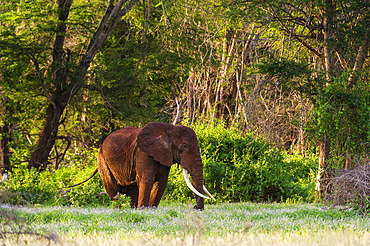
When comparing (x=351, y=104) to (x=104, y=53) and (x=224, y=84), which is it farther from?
(x=104, y=53)

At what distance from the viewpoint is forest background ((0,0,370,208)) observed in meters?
12.3

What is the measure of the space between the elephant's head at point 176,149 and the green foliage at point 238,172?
401 cm

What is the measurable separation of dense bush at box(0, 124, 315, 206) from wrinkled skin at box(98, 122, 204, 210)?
272 cm

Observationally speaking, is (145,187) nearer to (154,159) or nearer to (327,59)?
(154,159)

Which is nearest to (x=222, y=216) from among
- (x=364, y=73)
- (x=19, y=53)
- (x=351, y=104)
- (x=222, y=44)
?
(x=351, y=104)

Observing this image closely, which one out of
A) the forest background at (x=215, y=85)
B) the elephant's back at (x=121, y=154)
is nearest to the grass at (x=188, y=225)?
the elephant's back at (x=121, y=154)

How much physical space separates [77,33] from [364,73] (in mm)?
10110

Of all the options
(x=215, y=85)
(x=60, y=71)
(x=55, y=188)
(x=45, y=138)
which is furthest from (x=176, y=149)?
(x=215, y=85)

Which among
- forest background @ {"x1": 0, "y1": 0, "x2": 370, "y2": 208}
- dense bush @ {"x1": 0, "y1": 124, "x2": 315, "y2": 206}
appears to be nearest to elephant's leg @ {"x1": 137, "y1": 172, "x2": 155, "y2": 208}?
forest background @ {"x1": 0, "y1": 0, "x2": 370, "y2": 208}

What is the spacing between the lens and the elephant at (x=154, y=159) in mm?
9844

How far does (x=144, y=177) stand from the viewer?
9.93 metres

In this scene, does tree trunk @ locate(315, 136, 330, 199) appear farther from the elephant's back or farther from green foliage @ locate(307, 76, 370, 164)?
the elephant's back

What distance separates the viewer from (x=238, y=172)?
46.6 ft

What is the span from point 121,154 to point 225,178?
14.1 ft
